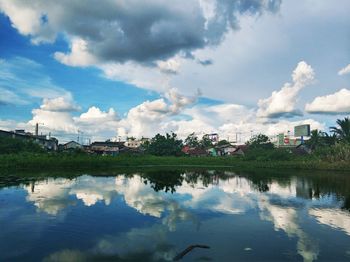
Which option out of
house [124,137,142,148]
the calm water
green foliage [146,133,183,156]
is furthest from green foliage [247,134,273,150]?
house [124,137,142,148]

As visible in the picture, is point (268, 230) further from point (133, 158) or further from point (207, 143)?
point (207, 143)

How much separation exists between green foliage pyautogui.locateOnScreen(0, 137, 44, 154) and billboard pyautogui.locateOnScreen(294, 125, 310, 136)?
223ft

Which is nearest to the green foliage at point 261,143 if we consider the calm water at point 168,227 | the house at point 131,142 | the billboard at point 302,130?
the billboard at point 302,130

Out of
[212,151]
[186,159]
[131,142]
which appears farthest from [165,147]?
[131,142]

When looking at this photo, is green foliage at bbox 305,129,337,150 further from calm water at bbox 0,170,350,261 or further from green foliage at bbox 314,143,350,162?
calm water at bbox 0,170,350,261

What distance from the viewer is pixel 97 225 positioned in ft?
48.8

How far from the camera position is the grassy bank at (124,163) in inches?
1946

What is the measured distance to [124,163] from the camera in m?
65.2

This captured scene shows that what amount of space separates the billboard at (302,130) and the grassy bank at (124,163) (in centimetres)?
2646

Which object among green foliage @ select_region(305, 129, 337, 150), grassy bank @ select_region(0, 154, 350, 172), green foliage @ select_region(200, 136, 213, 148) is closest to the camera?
grassy bank @ select_region(0, 154, 350, 172)

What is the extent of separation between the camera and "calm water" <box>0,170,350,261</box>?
1105 cm

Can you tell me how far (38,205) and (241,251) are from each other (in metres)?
13.3

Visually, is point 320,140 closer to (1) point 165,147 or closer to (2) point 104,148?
(1) point 165,147

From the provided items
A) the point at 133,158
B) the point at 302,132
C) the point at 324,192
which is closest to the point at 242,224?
the point at 324,192
